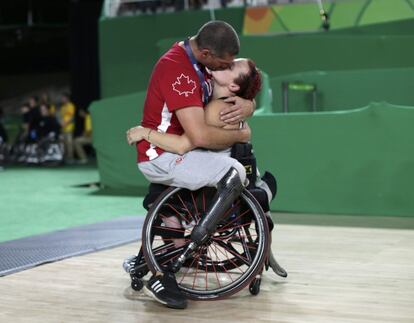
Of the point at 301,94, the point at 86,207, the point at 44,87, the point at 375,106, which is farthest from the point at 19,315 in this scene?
the point at 44,87

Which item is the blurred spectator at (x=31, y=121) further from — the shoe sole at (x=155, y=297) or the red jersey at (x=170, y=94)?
the shoe sole at (x=155, y=297)

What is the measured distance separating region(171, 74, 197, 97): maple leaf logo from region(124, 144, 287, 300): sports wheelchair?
0.45 m

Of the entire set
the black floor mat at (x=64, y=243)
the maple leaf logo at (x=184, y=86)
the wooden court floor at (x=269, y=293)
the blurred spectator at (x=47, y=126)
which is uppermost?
the maple leaf logo at (x=184, y=86)

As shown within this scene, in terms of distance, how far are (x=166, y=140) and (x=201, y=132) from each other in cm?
20

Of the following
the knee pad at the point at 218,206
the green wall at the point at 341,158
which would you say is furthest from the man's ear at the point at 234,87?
the green wall at the point at 341,158

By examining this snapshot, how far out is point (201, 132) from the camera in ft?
13.1

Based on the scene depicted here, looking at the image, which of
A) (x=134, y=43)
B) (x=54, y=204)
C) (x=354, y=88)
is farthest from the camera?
(x=134, y=43)

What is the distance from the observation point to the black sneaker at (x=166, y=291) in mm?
3928

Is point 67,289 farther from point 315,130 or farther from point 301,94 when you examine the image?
point 301,94

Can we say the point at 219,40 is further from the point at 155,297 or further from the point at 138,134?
the point at 155,297

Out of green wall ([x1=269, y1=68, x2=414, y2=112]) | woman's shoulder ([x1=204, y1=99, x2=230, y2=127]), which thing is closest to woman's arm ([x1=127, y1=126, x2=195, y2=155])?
woman's shoulder ([x1=204, y1=99, x2=230, y2=127])

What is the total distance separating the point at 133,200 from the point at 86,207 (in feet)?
1.81

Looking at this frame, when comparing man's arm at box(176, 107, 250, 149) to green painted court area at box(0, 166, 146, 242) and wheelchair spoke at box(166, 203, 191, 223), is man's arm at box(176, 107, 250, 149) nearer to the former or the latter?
wheelchair spoke at box(166, 203, 191, 223)

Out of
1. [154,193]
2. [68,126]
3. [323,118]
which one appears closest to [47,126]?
[68,126]
